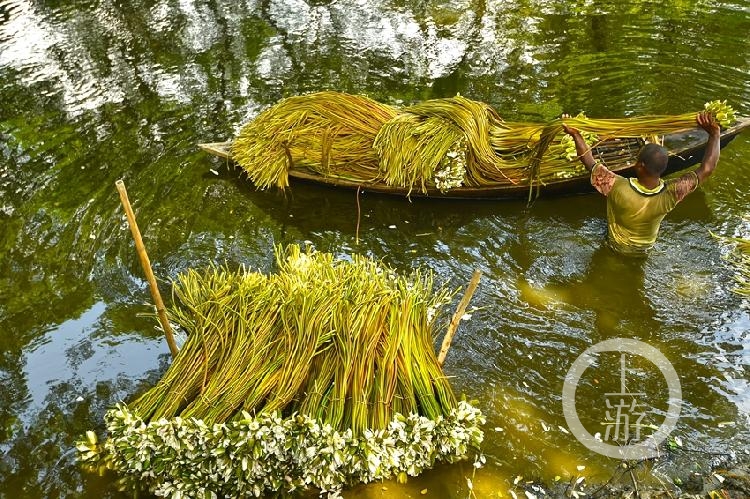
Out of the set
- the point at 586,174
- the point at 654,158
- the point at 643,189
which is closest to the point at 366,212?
the point at 586,174

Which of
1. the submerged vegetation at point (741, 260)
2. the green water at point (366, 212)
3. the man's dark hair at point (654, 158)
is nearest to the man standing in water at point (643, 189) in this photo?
the man's dark hair at point (654, 158)

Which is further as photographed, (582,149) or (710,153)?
(582,149)

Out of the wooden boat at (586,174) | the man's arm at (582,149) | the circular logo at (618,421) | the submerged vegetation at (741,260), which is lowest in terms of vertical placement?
the circular logo at (618,421)

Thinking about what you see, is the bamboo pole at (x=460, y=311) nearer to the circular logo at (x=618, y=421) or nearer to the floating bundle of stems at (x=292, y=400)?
the floating bundle of stems at (x=292, y=400)

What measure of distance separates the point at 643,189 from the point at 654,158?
0.30 m

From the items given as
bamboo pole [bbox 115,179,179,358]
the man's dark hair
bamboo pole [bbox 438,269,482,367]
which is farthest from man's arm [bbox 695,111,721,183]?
bamboo pole [bbox 115,179,179,358]

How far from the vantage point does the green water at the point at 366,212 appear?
4230 mm

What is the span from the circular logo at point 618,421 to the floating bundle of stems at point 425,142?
177cm

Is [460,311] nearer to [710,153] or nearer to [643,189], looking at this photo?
[643,189]

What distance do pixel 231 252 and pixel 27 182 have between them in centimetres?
265

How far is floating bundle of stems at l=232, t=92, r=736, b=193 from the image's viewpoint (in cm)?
557

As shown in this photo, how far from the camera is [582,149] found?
A: 16.7ft

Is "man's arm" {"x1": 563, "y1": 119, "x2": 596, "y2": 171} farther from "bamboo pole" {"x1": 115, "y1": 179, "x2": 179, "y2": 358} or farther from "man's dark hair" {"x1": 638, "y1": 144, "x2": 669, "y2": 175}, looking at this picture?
"bamboo pole" {"x1": 115, "y1": 179, "x2": 179, "y2": 358}

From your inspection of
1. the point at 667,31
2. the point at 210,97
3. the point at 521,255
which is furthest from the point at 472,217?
the point at 667,31
